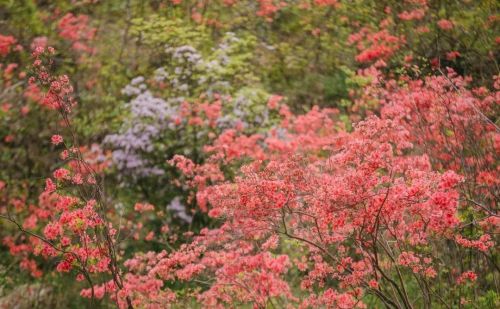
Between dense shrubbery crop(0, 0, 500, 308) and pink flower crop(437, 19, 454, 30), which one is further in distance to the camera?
pink flower crop(437, 19, 454, 30)

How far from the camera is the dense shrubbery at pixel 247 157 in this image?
4.34 metres

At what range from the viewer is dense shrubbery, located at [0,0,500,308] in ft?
14.3

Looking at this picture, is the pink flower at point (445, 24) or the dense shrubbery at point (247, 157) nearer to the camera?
the dense shrubbery at point (247, 157)

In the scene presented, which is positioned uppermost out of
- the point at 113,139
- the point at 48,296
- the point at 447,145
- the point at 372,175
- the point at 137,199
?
the point at 372,175

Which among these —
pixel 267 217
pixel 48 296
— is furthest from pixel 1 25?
pixel 267 217

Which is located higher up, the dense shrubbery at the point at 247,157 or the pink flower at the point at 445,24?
the pink flower at the point at 445,24

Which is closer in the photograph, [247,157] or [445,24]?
[247,157]

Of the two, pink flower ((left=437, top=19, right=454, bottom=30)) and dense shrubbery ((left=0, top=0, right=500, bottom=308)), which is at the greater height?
pink flower ((left=437, top=19, right=454, bottom=30))

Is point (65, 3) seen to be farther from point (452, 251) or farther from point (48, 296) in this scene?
point (452, 251)

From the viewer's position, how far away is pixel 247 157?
7504 mm

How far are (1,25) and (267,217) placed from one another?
7561mm

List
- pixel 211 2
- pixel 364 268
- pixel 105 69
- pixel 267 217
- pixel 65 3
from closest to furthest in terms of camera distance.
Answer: pixel 267 217, pixel 364 268, pixel 105 69, pixel 65 3, pixel 211 2

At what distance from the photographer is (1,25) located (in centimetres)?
920

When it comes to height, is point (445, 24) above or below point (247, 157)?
above
